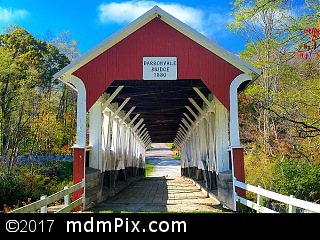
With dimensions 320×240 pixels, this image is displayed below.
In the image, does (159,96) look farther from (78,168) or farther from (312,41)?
(312,41)

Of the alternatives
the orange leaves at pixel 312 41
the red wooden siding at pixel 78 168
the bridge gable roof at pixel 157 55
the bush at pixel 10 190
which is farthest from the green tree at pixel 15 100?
the orange leaves at pixel 312 41

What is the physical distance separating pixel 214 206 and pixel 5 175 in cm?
1014

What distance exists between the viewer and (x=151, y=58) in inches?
342

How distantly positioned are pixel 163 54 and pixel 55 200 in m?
4.20

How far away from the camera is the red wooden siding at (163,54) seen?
8695 mm

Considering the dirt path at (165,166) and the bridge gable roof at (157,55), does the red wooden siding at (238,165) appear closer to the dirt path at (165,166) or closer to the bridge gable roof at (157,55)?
the bridge gable roof at (157,55)

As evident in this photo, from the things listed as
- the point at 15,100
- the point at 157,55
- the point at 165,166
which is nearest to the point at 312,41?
the point at 157,55

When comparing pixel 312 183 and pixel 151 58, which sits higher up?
pixel 151 58

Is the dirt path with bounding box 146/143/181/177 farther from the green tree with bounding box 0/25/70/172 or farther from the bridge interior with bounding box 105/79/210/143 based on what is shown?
the bridge interior with bounding box 105/79/210/143

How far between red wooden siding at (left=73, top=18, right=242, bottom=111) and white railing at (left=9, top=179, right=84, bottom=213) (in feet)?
8.08

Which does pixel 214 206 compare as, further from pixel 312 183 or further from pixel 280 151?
pixel 280 151

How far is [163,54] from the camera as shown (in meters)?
8.70

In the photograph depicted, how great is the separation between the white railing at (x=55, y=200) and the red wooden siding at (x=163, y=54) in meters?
2.46

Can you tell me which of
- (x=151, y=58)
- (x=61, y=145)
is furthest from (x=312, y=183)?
(x=61, y=145)
